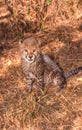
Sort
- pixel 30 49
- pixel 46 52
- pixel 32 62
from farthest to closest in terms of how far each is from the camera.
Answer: pixel 46 52 < pixel 32 62 < pixel 30 49

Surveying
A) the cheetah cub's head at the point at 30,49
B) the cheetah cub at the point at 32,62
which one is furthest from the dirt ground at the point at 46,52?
the cheetah cub's head at the point at 30,49

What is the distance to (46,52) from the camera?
20.6ft

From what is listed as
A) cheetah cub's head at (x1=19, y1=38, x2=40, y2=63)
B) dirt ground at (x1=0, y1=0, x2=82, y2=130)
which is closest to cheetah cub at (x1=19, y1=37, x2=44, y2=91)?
cheetah cub's head at (x1=19, y1=38, x2=40, y2=63)

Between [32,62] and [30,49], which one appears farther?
[32,62]

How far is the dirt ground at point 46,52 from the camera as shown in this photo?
5.16m

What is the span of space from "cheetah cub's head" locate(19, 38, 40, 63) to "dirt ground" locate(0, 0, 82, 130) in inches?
23.7

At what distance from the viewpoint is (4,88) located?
18.6ft

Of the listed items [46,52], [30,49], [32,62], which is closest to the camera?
[30,49]

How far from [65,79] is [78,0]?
5.88ft

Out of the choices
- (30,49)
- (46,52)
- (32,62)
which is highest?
(30,49)

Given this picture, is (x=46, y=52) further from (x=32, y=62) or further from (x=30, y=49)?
(x=30, y=49)

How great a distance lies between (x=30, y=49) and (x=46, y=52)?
1.16 meters

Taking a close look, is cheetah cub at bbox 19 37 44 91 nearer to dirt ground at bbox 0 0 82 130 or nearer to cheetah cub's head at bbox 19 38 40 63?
cheetah cub's head at bbox 19 38 40 63

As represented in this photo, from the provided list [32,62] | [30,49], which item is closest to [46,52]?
[32,62]
